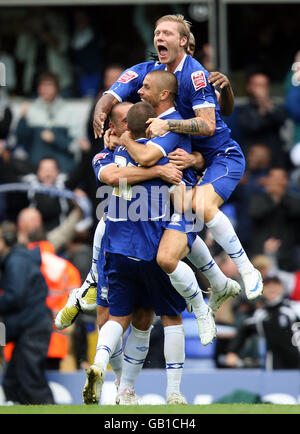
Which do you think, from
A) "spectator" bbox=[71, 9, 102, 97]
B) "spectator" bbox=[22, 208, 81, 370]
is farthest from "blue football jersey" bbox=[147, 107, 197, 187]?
"spectator" bbox=[71, 9, 102, 97]

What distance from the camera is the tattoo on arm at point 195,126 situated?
823cm

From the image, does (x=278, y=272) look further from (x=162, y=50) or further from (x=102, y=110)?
(x=162, y=50)

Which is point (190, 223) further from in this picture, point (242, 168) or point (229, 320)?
point (229, 320)

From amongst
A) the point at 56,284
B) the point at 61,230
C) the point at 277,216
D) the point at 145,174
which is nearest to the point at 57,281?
the point at 56,284

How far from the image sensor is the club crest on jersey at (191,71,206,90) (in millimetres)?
8398

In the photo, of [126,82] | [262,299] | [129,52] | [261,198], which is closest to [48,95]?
[129,52]

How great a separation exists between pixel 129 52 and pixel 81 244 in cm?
352

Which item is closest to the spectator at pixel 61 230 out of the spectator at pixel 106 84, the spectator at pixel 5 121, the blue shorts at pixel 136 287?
the spectator at pixel 106 84

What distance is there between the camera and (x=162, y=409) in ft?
25.8

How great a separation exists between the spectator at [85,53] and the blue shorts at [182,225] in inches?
306

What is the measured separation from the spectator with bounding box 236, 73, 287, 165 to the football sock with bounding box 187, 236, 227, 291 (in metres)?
5.77

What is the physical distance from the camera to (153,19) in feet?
52.4

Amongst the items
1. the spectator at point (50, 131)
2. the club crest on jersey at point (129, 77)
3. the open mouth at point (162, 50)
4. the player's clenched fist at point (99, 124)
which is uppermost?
the spectator at point (50, 131)

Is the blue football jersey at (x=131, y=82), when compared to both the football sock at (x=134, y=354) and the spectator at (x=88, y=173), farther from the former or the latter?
the spectator at (x=88, y=173)
